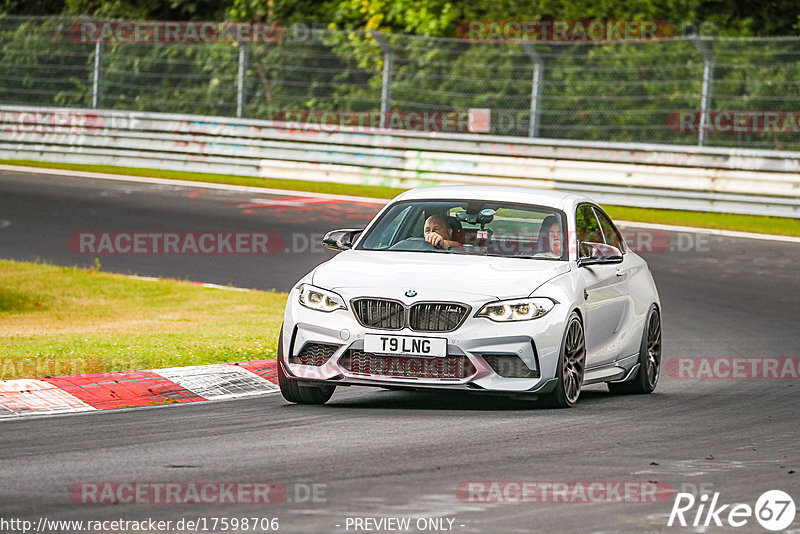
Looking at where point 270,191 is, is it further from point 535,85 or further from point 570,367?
point 570,367

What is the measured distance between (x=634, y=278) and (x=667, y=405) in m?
1.20

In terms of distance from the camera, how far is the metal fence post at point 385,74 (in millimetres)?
26094

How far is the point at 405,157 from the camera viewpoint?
25.7 meters

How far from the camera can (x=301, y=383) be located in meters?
9.62

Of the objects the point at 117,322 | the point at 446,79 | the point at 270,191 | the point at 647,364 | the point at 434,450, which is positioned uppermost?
the point at 446,79

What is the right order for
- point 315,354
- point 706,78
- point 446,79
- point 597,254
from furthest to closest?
point 446,79
point 706,78
point 597,254
point 315,354

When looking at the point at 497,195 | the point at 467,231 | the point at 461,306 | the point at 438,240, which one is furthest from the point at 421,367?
the point at 497,195

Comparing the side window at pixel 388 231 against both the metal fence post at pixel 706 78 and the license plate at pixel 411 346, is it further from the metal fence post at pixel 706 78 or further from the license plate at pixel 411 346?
the metal fence post at pixel 706 78

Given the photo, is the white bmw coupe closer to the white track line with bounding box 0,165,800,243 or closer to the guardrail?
the white track line with bounding box 0,165,800,243

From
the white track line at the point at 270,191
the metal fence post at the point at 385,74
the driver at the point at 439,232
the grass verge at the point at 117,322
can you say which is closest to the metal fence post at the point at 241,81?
the white track line at the point at 270,191

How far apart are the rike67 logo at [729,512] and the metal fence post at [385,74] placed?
19745 millimetres

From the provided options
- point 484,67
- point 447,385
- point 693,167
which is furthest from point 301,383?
point 484,67

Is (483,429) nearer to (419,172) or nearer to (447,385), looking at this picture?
(447,385)

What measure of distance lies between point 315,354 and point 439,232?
1.51 metres
